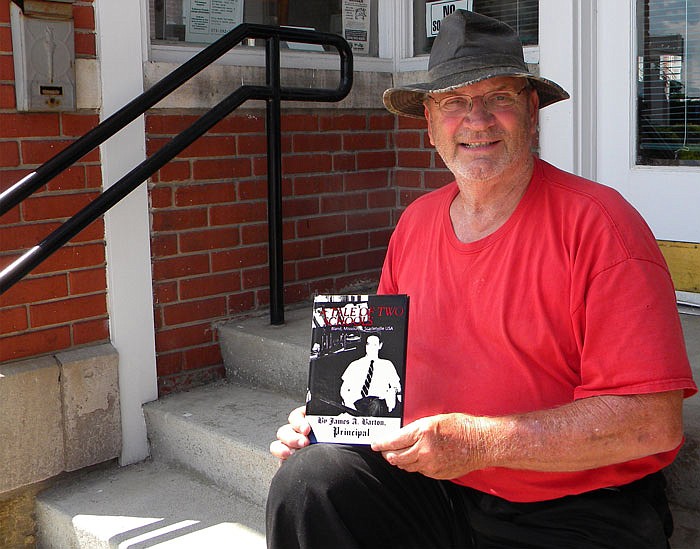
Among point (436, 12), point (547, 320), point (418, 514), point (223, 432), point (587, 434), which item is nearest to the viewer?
point (587, 434)

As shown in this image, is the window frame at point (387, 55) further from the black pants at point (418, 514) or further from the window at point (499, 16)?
the black pants at point (418, 514)

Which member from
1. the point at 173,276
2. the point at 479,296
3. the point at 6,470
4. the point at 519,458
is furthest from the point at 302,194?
the point at 519,458

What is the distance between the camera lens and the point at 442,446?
5.95ft

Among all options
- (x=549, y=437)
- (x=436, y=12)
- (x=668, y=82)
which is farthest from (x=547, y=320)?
(x=436, y=12)

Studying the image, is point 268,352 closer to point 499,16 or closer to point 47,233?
point 47,233

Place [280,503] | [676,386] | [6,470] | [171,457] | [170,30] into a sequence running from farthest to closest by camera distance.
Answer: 1. [170,30]
2. [171,457]
3. [6,470]
4. [280,503]
5. [676,386]

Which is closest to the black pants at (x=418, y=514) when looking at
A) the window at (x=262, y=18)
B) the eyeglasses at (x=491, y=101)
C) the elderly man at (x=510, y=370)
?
the elderly man at (x=510, y=370)

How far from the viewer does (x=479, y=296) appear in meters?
2.02

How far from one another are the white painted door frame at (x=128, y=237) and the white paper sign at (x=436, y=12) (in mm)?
1414

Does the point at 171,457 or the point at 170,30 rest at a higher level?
the point at 170,30

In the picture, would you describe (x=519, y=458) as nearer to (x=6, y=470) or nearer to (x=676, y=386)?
(x=676, y=386)

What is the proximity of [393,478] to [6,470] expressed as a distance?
1597 mm

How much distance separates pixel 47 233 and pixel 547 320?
1865 mm

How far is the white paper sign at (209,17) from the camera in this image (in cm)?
365
